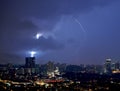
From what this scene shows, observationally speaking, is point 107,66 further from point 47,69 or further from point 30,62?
point 30,62

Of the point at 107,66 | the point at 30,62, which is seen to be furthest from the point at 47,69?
the point at 107,66

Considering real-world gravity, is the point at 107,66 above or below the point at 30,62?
below

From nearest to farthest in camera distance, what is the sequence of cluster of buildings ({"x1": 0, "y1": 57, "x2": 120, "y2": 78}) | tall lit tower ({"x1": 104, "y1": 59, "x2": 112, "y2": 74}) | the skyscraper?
1. cluster of buildings ({"x1": 0, "y1": 57, "x2": 120, "y2": 78})
2. the skyscraper
3. tall lit tower ({"x1": 104, "y1": 59, "x2": 112, "y2": 74})

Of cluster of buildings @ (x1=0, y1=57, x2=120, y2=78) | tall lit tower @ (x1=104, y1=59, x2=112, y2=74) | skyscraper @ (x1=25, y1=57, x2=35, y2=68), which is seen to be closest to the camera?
cluster of buildings @ (x1=0, y1=57, x2=120, y2=78)

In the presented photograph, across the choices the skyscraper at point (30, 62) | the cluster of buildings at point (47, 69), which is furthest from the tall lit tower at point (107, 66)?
the skyscraper at point (30, 62)

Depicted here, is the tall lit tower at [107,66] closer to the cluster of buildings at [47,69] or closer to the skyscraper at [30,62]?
the cluster of buildings at [47,69]

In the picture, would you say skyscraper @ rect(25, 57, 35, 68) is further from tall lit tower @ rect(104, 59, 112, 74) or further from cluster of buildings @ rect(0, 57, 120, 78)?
tall lit tower @ rect(104, 59, 112, 74)

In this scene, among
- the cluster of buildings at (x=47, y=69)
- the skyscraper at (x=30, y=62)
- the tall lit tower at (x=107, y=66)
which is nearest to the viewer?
the cluster of buildings at (x=47, y=69)

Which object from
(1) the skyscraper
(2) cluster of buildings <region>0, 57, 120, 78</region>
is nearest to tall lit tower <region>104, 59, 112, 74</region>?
(2) cluster of buildings <region>0, 57, 120, 78</region>

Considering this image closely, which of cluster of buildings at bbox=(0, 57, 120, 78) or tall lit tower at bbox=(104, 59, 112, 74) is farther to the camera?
tall lit tower at bbox=(104, 59, 112, 74)

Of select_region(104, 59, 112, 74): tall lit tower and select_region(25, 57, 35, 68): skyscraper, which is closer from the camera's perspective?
select_region(25, 57, 35, 68): skyscraper

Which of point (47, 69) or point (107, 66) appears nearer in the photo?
point (47, 69)

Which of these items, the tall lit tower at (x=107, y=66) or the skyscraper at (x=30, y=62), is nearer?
the skyscraper at (x=30, y=62)
